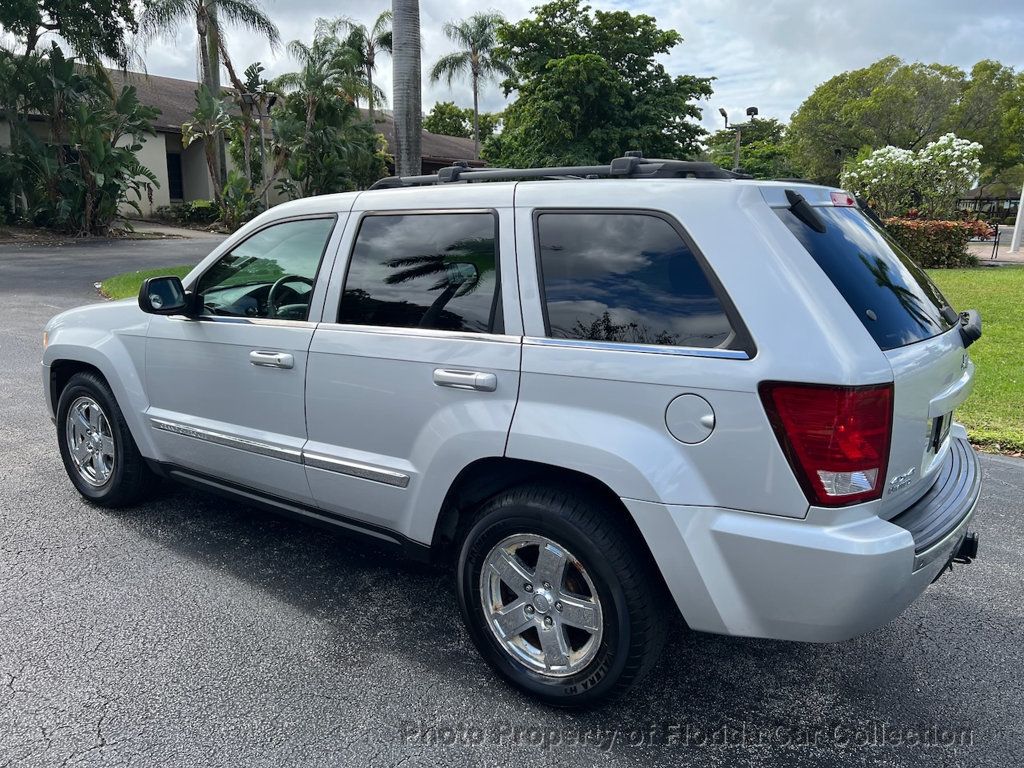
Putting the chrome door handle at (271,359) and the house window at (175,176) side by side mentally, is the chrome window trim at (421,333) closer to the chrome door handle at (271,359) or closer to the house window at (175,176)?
the chrome door handle at (271,359)

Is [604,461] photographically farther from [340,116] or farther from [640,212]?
[340,116]

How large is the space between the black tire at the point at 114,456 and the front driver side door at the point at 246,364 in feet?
1.15

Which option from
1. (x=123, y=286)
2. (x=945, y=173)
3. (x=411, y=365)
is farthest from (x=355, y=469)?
(x=945, y=173)

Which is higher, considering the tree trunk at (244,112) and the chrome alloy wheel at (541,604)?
the tree trunk at (244,112)

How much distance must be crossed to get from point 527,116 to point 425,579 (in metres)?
29.5

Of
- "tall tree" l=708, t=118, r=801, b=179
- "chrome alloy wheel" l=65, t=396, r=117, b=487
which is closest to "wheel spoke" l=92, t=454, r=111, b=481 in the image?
"chrome alloy wheel" l=65, t=396, r=117, b=487

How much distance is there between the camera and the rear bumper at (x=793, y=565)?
226 centimetres

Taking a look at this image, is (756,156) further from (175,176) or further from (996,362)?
(996,362)

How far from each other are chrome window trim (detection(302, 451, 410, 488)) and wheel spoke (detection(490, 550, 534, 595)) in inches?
19.2

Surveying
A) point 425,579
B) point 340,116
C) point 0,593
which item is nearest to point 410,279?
point 425,579

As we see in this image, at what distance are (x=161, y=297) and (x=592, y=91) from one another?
2807 centimetres

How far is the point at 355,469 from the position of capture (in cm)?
320

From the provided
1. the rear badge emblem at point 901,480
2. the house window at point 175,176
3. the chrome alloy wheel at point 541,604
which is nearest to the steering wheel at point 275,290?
the chrome alloy wheel at point 541,604

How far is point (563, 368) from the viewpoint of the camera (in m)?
2.62
